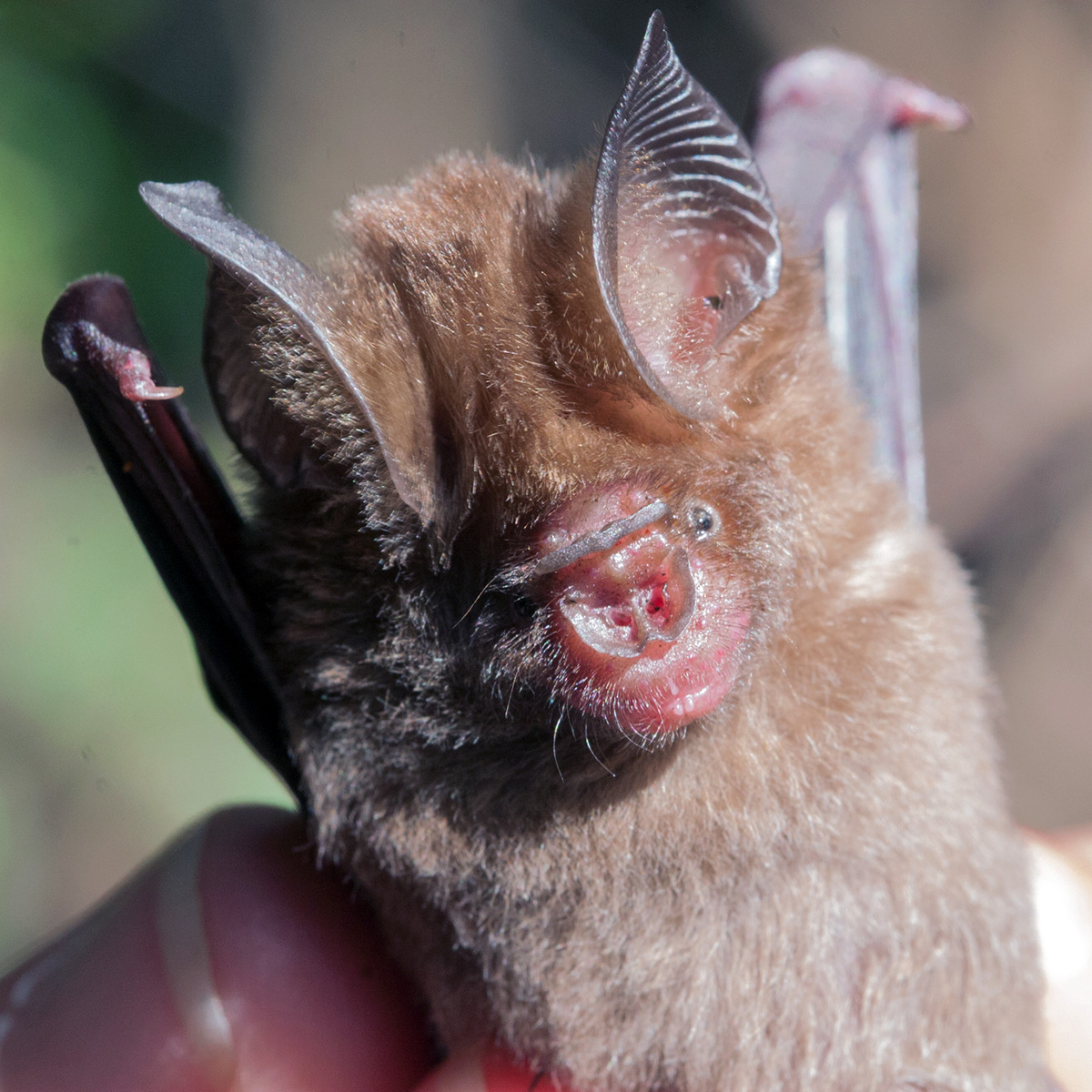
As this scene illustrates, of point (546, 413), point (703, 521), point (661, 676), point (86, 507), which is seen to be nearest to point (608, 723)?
point (661, 676)

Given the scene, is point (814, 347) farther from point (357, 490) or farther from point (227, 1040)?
point (227, 1040)

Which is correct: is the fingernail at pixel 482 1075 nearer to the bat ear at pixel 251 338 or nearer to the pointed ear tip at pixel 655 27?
the bat ear at pixel 251 338

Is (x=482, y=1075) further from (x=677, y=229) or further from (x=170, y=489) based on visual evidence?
(x=677, y=229)

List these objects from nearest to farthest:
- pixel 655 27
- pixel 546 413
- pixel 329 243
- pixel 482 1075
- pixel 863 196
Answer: pixel 655 27, pixel 546 413, pixel 329 243, pixel 482 1075, pixel 863 196

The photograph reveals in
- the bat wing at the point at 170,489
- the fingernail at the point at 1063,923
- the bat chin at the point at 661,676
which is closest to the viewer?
the bat chin at the point at 661,676

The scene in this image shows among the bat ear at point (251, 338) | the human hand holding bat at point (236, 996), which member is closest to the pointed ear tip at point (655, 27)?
the bat ear at point (251, 338)

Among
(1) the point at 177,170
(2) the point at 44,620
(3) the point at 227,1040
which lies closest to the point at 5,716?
(2) the point at 44,620

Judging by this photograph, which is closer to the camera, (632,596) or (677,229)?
(632,596)

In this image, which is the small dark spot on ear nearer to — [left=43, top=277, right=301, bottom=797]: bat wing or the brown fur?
the brown fur
